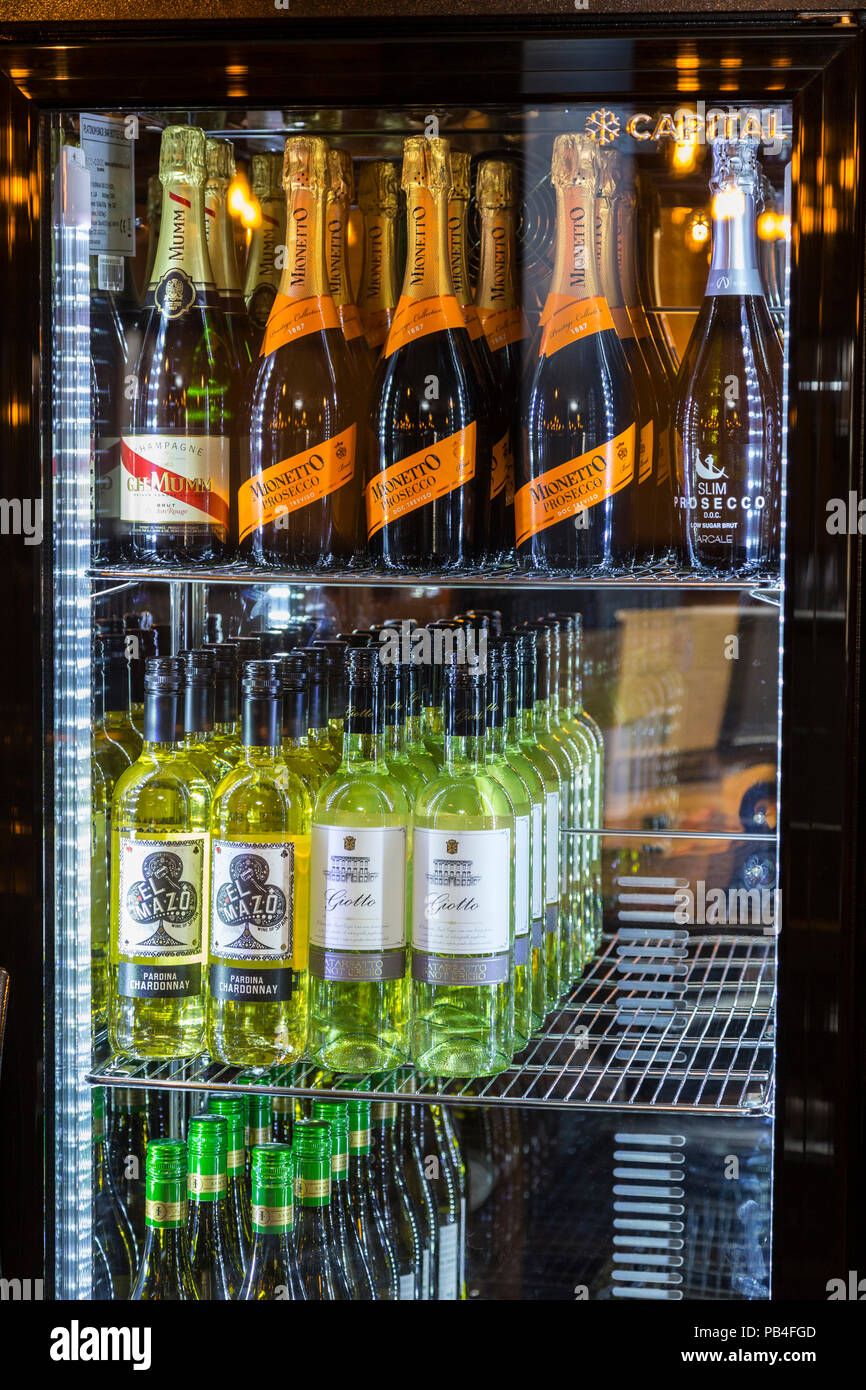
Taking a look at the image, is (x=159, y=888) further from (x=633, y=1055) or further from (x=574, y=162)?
(x=574, y=162)

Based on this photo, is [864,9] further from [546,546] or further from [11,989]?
[11,989]

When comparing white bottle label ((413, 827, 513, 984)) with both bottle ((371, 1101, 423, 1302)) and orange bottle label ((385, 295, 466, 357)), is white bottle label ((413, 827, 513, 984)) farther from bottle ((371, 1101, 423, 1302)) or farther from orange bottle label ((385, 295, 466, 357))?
orange bottle label ((385, 295, 466, 357))

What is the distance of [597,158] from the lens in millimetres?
1468

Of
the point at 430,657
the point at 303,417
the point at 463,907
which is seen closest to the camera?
the point at 463,907

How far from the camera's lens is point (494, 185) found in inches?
61.7

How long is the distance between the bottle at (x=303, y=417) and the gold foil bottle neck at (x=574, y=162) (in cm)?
25

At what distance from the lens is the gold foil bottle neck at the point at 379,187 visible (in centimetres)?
162

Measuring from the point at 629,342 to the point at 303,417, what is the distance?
0.40 metres

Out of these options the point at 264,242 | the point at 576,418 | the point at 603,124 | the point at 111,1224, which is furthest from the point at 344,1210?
the point at 603,124

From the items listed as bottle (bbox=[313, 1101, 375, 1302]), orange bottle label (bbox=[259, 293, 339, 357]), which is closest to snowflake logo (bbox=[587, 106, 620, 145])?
orange bottle label (bbox=[259, 293, 339, 357])

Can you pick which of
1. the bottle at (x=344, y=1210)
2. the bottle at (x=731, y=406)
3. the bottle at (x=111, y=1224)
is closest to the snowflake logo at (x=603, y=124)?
the bottle at (x=731, y=406)

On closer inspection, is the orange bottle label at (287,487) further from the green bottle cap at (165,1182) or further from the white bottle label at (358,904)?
the green bottle cap at (165,1182)
